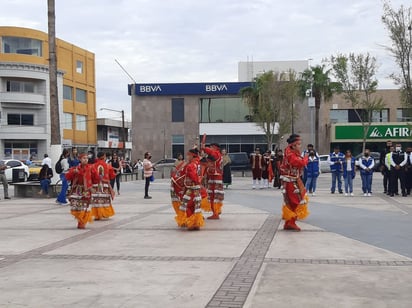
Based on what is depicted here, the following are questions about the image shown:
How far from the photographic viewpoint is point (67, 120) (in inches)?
2419

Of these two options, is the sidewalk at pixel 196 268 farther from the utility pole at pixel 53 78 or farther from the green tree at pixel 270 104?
the green tree at pixel 270 104

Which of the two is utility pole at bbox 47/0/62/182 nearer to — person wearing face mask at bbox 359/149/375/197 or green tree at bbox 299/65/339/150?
person wearing face mask at bbox 359/149/375/197

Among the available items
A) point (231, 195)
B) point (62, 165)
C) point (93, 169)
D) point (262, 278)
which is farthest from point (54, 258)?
point (231, 195)

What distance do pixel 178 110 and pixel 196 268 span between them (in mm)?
46846

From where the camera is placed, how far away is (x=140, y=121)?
53469mm

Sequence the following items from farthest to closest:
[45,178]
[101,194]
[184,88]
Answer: [184,88]
[45,178]
[101,194]

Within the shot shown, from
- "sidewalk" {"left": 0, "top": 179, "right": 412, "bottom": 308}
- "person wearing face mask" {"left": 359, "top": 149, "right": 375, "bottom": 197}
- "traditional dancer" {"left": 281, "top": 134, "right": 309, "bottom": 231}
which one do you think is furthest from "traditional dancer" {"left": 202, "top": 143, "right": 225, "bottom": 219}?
"person wearing face mask" {"left": 359, "top": 149, "right": 375, "bottom": 197}

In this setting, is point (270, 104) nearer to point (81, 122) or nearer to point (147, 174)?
point (147, 174)

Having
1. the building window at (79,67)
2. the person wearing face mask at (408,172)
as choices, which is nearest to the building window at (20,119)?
the building window at (79,67)

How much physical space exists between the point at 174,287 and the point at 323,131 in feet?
153

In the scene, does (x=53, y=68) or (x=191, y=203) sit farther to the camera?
(x=53, y=68)

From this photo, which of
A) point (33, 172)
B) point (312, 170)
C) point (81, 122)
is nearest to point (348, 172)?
point (312, 170)

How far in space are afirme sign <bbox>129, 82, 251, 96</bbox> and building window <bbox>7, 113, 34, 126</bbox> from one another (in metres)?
10.9

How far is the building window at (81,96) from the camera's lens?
6366 cm
